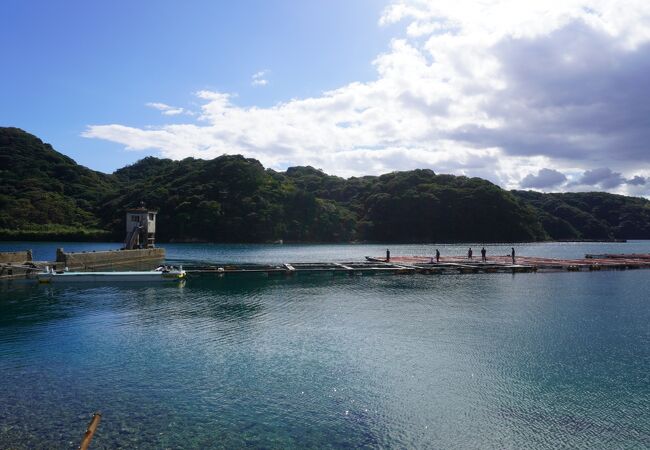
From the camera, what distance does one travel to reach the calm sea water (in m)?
11.3

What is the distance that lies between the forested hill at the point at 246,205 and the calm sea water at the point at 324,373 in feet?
315

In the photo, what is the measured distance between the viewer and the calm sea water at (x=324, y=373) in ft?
37.1

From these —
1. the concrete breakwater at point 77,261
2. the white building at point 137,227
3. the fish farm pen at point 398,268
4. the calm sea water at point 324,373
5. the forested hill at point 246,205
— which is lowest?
the calm sea water at point 324,373

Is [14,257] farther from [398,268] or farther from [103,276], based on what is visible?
[398,268]

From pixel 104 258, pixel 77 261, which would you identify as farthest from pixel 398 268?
pixel 77 261

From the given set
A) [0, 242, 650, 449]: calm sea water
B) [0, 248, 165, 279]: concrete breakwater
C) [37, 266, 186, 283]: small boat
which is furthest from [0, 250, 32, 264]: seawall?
[0, 242, 650, 449]: calm sea water

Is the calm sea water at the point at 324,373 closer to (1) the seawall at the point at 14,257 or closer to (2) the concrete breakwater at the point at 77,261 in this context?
(2) the concrete breakwater at the point at 77,261

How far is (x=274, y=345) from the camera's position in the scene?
18812 mm

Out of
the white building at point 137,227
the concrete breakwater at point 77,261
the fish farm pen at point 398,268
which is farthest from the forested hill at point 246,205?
the fish farm pen at point 398,268

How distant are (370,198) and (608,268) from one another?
103m

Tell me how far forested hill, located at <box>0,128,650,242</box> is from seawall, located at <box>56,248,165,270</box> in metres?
60.5

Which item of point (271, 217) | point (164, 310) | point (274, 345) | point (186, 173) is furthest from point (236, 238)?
point (274, 345)

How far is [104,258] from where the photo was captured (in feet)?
164

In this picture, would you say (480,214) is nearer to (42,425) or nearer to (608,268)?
(608,268)
